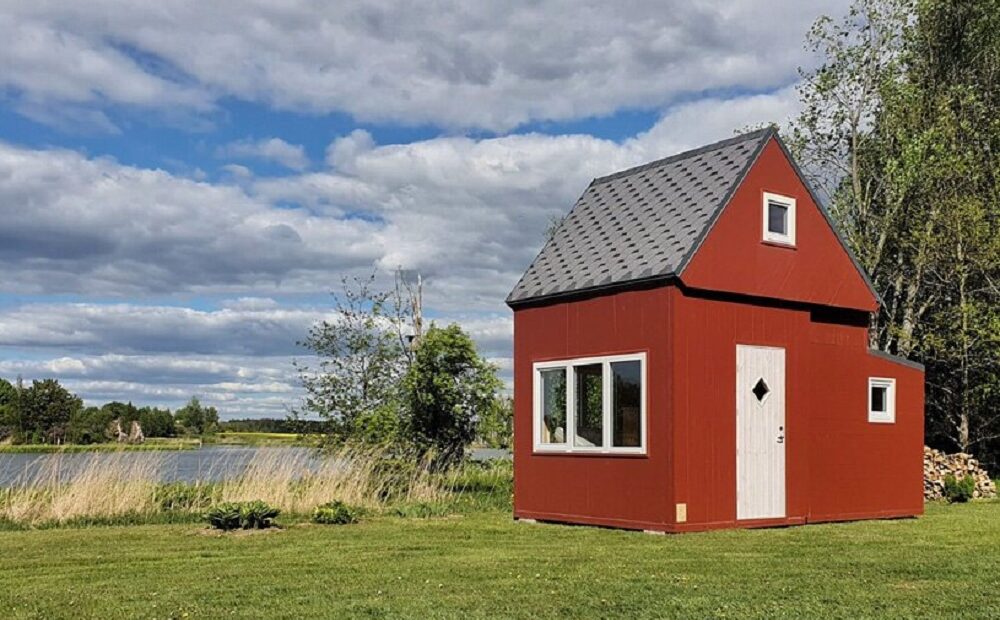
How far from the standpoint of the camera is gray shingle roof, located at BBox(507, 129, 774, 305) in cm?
1203

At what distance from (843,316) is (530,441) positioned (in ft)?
13.8

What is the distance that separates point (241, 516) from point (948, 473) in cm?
1170

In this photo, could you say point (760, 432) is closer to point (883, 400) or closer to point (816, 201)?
point (883, 400)

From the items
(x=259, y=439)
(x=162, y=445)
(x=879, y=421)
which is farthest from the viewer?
(x=259, y=439)

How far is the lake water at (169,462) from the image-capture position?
1394 centimetres

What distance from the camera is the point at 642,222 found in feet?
42.9

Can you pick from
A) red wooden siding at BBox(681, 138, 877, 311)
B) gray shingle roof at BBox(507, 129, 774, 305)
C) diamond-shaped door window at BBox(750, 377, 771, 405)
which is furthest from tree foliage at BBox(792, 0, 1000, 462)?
diamond-shaped door window at BBox(750, 377, 771, 405)

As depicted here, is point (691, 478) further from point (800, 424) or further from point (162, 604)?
point (162, 604)

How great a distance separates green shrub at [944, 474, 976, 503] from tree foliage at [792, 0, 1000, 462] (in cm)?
336

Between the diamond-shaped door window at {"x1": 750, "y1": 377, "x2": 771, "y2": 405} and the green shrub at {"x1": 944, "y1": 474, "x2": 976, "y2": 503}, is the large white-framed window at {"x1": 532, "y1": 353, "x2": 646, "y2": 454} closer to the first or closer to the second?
the diamond-shaped door window at {"x1": 750, "y1": 377, "x2": 771, "y2": 405}

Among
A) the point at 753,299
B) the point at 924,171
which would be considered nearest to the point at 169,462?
the point at 753,299

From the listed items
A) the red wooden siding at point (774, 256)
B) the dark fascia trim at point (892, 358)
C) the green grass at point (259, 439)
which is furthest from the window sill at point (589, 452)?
the green grass at point (259, 439)

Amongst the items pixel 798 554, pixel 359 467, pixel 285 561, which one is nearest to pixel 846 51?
pixel 359 467

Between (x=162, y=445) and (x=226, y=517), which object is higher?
(x=162, y=445)
